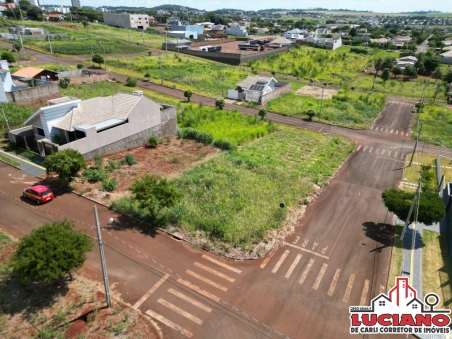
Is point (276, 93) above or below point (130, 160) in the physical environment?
above

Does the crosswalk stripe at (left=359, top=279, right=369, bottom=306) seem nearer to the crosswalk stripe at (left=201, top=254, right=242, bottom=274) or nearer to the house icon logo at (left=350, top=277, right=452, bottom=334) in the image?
the house icon logo at (left=350, top=277, right=452, bottom=334)

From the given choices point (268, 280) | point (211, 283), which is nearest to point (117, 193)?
point (211, 283)

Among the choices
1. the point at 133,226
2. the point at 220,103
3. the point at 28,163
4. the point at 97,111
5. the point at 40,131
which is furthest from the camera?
the point at 220,103

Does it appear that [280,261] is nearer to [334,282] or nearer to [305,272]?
[305,272]

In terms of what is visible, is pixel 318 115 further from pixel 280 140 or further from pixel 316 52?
pixel 316 52

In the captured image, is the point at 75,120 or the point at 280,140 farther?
the point at 280,140

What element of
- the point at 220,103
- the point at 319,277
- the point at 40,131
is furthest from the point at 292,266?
the point at 220,103
